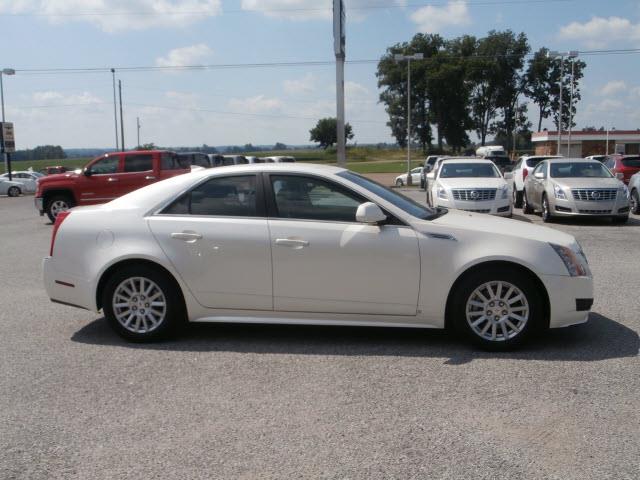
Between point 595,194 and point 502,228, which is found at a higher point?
point 502,228

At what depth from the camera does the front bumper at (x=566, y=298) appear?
5.36 meters

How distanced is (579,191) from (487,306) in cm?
1073

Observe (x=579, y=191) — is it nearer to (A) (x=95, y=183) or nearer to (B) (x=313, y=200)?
(B) (x=313, y=200)

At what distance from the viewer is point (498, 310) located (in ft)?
17.7

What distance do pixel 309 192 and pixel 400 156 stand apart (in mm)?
102662

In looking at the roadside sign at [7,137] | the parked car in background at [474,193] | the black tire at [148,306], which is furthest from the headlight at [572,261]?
the roadside sign at [7,137]

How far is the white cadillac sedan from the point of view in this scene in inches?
213

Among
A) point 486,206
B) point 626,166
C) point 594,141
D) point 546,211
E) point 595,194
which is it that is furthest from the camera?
point 594,141

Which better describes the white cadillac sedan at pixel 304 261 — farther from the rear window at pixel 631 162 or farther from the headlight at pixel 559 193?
the rear window at pixel 631 162

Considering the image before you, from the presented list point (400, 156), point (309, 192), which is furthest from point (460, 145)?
point (309, 192)

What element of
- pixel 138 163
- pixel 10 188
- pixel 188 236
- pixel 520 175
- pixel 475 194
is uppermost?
pixel 138 163

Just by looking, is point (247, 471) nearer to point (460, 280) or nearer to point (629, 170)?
point (460, 280)

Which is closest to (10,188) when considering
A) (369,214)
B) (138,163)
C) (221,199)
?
(138,163)

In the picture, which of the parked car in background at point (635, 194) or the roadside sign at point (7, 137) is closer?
the parked car in background at point (635, 194)
